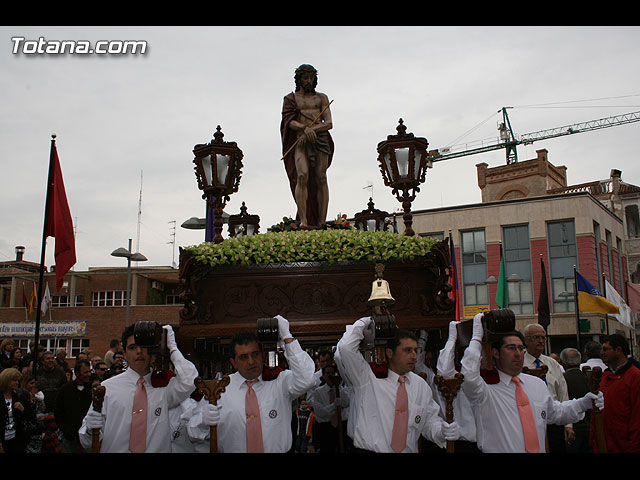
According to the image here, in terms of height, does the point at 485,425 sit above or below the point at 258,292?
below

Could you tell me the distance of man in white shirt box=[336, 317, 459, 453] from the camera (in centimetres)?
495

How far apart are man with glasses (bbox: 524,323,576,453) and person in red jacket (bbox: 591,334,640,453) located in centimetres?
36

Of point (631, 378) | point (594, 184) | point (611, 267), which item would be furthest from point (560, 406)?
point (594, 184)

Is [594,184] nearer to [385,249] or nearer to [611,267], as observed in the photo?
[611,267]

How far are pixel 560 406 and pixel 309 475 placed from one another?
3.23 meters

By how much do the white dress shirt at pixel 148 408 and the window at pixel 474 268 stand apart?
105ft

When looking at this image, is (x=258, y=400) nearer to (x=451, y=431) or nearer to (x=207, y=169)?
(x=451, y=431)

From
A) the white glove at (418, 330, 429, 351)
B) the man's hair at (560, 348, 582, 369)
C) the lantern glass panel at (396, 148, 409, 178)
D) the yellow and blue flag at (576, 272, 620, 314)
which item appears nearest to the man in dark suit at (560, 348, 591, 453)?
the man's hair at (560, 348, 582, 369)

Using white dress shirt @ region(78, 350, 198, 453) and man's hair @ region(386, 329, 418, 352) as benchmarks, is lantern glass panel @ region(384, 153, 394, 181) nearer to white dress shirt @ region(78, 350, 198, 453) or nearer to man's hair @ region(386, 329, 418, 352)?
man's hair @ region(386, 329, 418, 352)

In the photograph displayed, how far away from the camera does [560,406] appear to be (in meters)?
5.36

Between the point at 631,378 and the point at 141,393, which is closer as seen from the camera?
the point at 141,393

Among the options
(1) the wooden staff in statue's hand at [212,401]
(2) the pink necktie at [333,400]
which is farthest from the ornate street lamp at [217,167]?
(1) the wooden staff in statue's hand at [212,401]

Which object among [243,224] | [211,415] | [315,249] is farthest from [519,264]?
[211,415]

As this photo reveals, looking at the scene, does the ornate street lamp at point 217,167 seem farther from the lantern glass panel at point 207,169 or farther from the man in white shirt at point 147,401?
the man in white shirt at point 147,401
